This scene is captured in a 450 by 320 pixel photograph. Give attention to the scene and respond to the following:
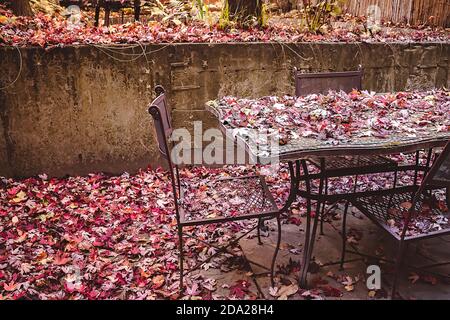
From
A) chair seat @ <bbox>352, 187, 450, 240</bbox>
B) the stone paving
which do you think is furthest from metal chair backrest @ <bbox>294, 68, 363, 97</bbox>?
chair seat @ <bbox>352, 187, 450, 240</bbox>

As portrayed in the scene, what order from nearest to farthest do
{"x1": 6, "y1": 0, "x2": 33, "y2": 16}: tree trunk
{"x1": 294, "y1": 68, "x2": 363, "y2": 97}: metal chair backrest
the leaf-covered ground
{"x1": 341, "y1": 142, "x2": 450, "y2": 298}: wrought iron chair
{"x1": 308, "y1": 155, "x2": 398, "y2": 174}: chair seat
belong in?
{"x1": 341, "y1": 142, "x2": 450, "y2": 298}: wrought iron chair, the leaf-covered ground, {"x1": 308, "y1": 155, "x2": 398, "y2": 174}: chair seat, {"x1": 294, "y1": 68, "x2": 363, "y2": 97}: metal chair backrest, {"x1": 6, "y1": 0, "x2": 33, "y2": 16}: tree trunk

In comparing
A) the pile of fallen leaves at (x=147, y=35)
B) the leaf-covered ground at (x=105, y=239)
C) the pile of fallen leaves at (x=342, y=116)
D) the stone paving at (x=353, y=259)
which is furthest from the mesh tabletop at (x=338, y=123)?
the pile of fallen leaves at (x=147, y=35)

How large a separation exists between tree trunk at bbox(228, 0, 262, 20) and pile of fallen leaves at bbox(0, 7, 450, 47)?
322 millimetres

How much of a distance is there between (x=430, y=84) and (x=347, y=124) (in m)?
3.30

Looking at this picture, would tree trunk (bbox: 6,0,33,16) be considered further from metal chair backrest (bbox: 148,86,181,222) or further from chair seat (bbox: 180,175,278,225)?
chair seat (bbox: 180,175,278,225)

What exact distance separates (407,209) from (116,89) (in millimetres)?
3202

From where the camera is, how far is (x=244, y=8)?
18.3ft

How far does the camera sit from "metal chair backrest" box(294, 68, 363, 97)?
3625 mm

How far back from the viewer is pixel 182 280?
264 centimetres

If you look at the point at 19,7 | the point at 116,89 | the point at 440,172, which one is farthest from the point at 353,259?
the point at 19,7

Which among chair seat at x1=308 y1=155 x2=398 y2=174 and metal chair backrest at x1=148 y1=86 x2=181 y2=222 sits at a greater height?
metal chair backrest at x1=148 y1=86 x2=181 y2=222

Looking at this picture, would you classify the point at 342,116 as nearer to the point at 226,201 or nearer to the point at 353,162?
the point at 353,162
